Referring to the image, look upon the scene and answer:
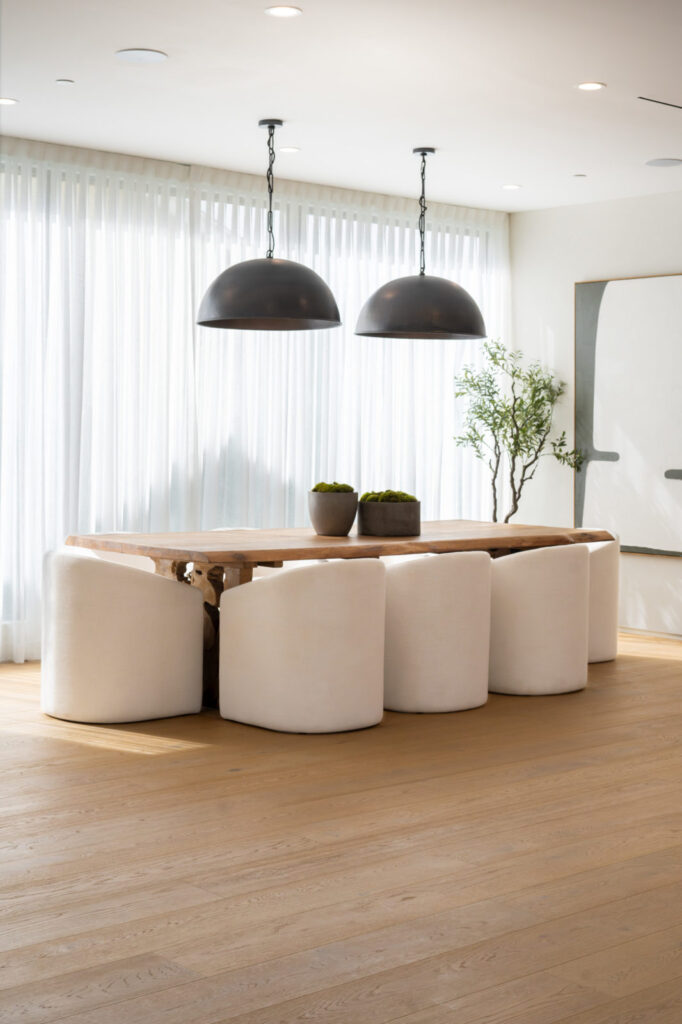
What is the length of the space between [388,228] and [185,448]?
83.0 inches

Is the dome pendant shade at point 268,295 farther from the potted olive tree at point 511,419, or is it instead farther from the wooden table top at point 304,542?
the potted olive tree at point 511,419

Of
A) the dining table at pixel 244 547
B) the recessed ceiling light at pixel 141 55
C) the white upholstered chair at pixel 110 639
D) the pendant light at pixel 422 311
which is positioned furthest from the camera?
the pendant light at pixel 422 311

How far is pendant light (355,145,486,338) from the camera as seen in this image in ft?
18.6

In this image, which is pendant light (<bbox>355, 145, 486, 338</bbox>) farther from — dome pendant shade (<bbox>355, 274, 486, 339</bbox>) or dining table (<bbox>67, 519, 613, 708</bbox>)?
dining table (<bbox>67, 519, 613, 708</bbox>)

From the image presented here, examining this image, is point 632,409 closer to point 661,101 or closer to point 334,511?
point 661,101

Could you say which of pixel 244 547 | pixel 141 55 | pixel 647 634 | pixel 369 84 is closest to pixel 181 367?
pixel 244 547

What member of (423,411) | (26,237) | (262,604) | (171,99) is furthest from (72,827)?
(423,411)

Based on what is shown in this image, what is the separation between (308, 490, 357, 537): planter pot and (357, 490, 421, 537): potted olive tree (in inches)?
4.0

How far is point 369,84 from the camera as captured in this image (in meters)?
5.35

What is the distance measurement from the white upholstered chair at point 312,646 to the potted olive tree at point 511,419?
3329mm

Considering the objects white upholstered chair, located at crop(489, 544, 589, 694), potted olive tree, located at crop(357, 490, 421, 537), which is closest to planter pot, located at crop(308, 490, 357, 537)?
potted olive tree, located at crop(357, 490, 421, 537)

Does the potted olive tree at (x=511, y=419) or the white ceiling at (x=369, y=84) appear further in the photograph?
the potted olive tree at (x=511, y=419)

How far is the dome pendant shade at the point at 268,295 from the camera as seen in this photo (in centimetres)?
523

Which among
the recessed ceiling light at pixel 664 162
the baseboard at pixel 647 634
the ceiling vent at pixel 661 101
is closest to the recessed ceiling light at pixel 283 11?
the ceiling vent at pixel 661 101
